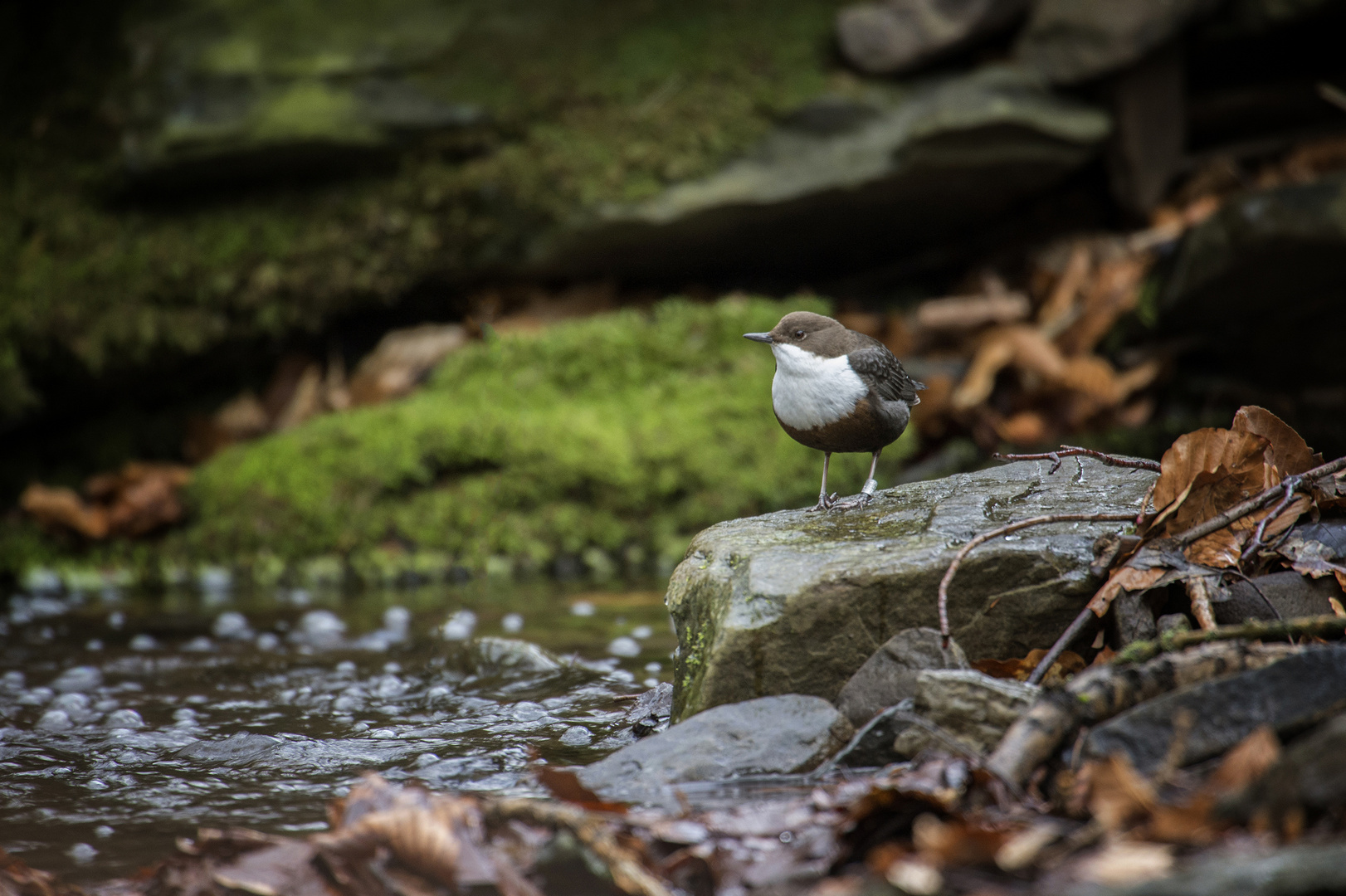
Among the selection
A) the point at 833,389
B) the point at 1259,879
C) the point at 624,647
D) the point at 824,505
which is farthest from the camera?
the point at 624,647

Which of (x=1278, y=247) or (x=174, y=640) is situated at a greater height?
(x=1278, y=247)

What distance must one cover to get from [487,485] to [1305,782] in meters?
5.99

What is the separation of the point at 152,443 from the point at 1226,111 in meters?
8.71

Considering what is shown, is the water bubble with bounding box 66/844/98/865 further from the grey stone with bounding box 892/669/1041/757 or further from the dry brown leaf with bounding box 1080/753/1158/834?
the dry brown leaf with bounding box 1080/753/1158/834

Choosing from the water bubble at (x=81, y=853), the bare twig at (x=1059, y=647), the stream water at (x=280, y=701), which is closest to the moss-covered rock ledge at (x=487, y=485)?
the stream water at (x=280, y=701)

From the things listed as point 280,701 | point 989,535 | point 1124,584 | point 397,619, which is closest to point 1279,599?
point 1124,584

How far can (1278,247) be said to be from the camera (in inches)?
255

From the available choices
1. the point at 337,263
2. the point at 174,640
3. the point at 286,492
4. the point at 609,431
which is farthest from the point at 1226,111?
the point at 174,640

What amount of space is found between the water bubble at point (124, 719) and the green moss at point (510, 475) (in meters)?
3.17

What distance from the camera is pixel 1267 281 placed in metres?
6.84

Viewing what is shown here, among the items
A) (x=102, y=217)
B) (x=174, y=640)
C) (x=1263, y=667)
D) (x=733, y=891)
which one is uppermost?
(x=102, y=217)

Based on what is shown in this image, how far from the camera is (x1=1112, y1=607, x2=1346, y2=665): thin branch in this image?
2.52 meters

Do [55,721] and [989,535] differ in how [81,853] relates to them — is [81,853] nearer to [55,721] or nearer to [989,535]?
[55,721]

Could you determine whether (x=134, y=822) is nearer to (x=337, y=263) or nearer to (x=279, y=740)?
(x=279, y=740)
